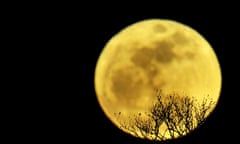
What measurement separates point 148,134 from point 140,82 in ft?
22.5

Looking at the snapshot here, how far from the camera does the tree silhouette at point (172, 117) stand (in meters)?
37.4

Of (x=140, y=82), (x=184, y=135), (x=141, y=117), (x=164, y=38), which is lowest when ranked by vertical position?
(x=184, y=135)

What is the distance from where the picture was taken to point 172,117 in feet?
124

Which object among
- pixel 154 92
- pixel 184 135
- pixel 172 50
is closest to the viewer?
pixel 184 135

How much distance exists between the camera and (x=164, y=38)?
47.2 m

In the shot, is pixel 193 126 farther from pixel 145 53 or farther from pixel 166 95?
pixel 145 53

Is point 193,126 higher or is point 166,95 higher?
point 166,95

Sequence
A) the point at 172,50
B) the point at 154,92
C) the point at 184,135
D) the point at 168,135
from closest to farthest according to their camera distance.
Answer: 1. the point at 184,135
2. the point at 168,135
3. the point at 154,92
4. the point at 172,50

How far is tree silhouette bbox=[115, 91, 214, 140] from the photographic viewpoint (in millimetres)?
37406

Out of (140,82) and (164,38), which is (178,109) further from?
(164,38)

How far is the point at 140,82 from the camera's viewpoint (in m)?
44.3

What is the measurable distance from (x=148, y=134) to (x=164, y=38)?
11.3m

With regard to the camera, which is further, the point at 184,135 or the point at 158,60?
the point at 158,60

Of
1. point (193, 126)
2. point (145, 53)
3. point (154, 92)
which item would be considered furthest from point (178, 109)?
point (145, 53)
